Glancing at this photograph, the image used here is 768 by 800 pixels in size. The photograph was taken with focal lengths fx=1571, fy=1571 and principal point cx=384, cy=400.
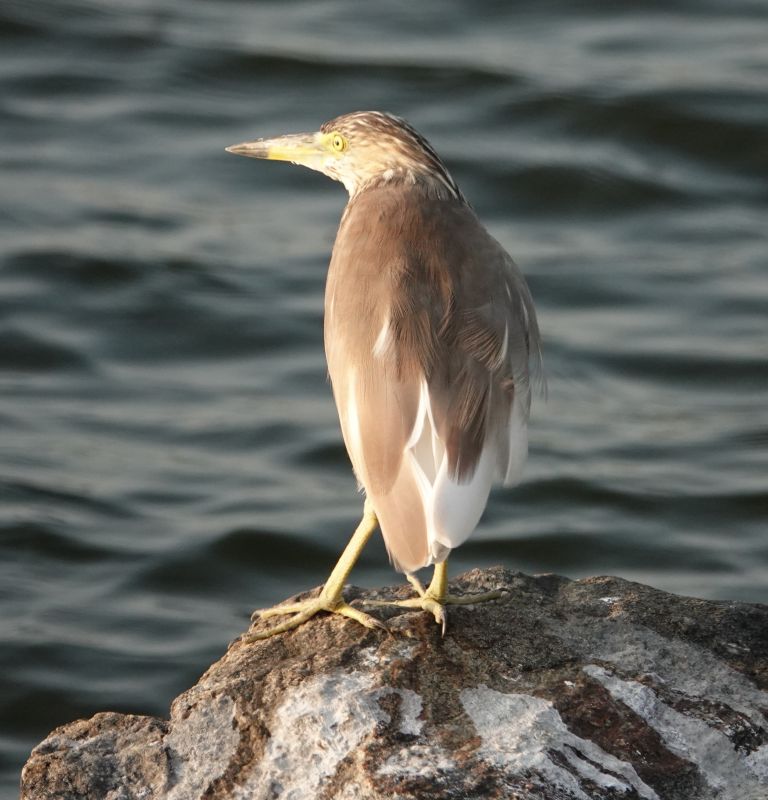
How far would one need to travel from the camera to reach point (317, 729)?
3.89 m

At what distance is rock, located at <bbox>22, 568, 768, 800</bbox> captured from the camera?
3742mm

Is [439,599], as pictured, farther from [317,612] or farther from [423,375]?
[423,375]

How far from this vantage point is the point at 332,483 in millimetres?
9906

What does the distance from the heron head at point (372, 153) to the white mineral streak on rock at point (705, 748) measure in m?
2.13

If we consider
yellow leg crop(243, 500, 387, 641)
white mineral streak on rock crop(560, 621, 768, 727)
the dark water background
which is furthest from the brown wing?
the dark water background

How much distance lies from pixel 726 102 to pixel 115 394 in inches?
250

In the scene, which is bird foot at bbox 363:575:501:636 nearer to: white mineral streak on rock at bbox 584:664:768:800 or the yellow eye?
white mineral streak on rock at bbox 584:664:768:800

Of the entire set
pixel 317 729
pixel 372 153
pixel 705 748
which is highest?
pixel 372 153

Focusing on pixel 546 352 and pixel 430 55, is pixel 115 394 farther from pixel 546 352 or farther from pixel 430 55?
pixel 430 55

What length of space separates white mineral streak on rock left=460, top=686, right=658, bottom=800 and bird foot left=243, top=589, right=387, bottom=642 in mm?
547

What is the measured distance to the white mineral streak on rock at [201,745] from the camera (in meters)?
3.85

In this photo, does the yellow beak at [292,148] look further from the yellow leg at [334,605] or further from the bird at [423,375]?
the yellow leg at [334,605]

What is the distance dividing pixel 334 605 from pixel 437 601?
0.31m

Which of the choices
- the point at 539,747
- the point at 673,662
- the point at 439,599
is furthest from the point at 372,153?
the point at 539,747
